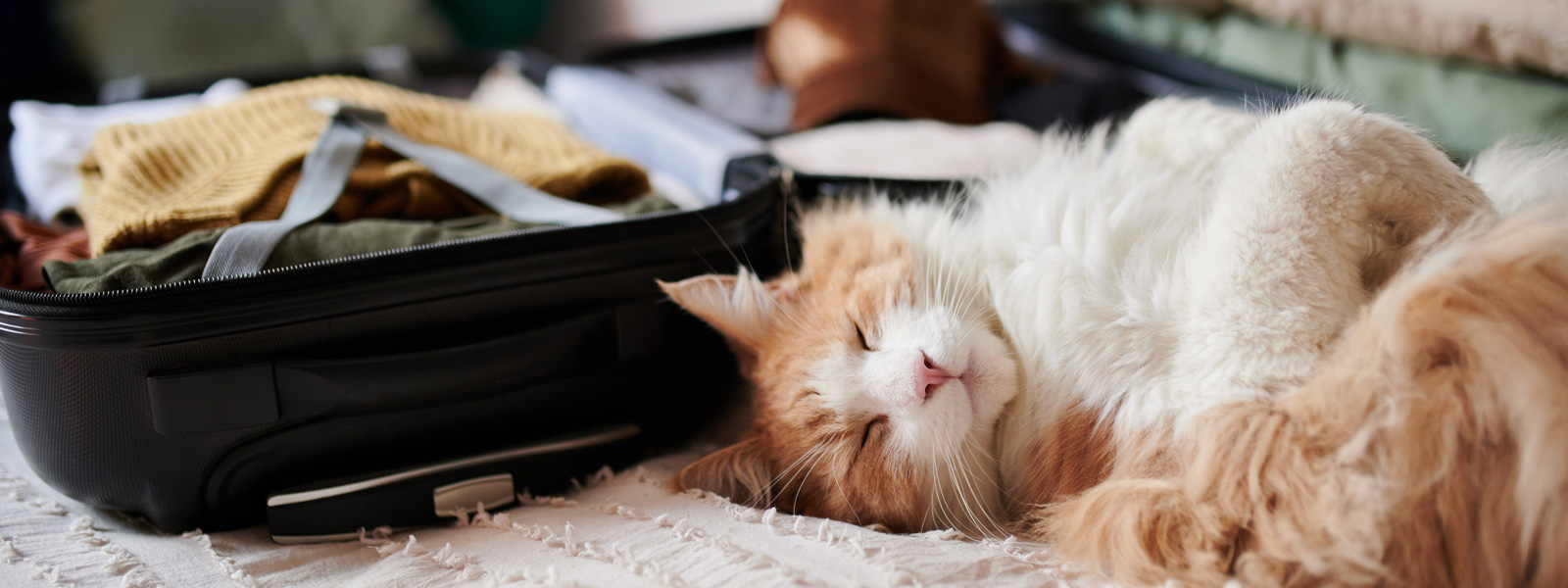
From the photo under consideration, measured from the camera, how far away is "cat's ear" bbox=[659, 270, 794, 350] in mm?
981

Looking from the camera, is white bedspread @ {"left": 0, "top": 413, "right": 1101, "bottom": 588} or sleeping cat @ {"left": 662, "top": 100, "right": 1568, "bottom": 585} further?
white bedspread @ {"left": 0, "top": 413, "right": 1101, "bottom": 588}

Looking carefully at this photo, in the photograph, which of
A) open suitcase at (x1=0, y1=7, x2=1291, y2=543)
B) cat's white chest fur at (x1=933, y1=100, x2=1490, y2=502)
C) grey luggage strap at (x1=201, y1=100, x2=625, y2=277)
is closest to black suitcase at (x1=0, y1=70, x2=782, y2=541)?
open suitcase at (x1=0, y1=7, x2=1291, y2=543)

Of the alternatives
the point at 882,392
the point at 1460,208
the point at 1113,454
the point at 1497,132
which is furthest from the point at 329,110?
the point at 1497,132

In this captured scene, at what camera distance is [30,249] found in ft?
3.28

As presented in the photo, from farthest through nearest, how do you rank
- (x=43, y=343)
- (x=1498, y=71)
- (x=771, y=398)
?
(x=1498, y=71)
(x=771, y=398)
(x=43, y=343)

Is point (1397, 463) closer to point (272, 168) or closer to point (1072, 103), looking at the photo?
point (1072, 103)

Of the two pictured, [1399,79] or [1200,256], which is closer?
[1200,256]

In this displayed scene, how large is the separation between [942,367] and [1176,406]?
0.23 metres

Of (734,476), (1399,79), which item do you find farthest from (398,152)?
(1399,79)

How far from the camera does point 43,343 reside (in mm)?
795

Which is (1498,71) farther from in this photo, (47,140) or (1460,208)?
(47,140)

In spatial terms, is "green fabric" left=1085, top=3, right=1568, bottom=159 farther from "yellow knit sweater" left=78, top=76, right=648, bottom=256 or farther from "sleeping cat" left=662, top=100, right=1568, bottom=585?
"yellow knit sweater" left=78, top=76, right=648, bottom=256

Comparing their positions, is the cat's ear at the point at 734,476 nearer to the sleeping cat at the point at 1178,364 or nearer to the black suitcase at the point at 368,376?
the sleeping cat at the point at 1178,364

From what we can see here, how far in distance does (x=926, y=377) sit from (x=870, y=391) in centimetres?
7
